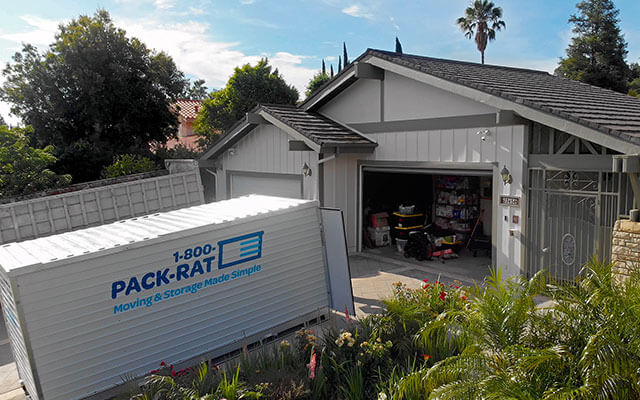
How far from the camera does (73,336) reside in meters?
5.36

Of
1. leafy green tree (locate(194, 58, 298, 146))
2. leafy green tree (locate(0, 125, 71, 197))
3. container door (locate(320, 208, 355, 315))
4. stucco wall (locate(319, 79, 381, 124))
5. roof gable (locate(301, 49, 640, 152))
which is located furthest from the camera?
leafy green tree (locate(194, 58, 298, 146))

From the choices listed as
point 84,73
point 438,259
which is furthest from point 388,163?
point 84,73

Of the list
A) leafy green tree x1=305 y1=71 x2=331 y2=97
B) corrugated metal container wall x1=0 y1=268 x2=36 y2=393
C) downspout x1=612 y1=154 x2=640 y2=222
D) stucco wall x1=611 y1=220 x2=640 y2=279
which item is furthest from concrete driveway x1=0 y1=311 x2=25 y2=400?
leafy green tree x1=305 y1=71 x2=331 y2=97

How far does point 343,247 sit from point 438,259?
5.39 metres

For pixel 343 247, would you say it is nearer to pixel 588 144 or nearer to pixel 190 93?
pixel 588 144

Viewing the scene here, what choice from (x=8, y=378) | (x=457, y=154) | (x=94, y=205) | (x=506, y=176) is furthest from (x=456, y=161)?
(x=8, y=378)

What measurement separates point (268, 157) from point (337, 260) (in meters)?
7.46

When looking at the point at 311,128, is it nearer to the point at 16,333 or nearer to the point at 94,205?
the point at 94,205

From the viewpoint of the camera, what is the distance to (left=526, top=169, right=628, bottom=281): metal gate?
812 cm

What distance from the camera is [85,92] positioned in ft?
69.5

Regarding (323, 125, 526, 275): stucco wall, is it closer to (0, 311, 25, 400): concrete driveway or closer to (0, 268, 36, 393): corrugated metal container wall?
(0, 311, 25, 400): concrete driveway

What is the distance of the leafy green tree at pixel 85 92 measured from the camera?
21078 mm

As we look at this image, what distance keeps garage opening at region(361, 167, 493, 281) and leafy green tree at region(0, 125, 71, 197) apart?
1030 centimetres

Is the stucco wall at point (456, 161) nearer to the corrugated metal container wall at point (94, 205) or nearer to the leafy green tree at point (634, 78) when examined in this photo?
the corrugated metal container wall at point (94, 205)
